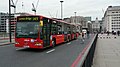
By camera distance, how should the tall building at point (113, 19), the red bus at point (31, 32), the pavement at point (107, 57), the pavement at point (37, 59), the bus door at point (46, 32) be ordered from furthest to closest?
1. the tall building at point (113, 19)
2. the bus door at point (46, 32)
3. the red bus at point (31, 32)
4. the pavement at point (37, 59)
5. the pavement at point (107, 57)

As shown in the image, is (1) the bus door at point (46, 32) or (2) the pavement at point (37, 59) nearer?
(2) the pavement at point (37, 59)

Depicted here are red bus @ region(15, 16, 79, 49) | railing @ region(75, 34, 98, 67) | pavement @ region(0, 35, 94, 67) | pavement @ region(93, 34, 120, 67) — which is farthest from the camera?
red bus @ region(15, 16, 79, 49)

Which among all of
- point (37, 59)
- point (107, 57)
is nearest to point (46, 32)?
point (37, 59)

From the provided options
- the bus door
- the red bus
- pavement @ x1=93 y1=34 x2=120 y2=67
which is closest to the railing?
pavement @ x1=93 y1=34 x2=120 y2=67

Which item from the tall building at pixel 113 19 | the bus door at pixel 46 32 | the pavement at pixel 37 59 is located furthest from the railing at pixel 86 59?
the tall building at pixel 113 19

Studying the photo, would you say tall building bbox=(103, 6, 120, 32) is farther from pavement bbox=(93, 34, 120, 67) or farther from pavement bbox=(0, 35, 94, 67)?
pavement bbox=(0, 35, 94, 67)

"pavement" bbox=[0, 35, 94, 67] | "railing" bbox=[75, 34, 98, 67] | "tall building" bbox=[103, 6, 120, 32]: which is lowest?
"pavement" bbox=[0, 35, 94, 67]

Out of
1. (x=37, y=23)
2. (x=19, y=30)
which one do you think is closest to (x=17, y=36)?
(x=19, y=30)

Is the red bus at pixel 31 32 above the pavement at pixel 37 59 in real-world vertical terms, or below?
above

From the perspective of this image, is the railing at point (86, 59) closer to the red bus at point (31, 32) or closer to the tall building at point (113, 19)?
the red bus at point (31, 32)

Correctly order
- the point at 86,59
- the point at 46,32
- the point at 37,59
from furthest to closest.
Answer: the point at 46,32, the point at 37,59, the point at 86,59

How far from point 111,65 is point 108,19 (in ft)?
468

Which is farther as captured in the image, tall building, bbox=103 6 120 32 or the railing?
tall building, bbox=103 6 120 32

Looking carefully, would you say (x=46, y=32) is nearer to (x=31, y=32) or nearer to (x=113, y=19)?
(x=31, y=32)
